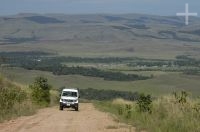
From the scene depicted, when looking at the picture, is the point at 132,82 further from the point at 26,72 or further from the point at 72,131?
the point at 72,131

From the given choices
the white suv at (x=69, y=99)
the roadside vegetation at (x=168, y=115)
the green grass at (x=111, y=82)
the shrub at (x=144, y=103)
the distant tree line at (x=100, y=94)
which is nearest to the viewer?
the roadside vegetation at (x=168, y=115)

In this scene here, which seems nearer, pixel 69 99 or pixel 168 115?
pixel 168 115

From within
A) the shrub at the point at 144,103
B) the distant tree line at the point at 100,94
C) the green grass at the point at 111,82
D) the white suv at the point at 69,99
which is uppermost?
the shrub at the point at 144,103

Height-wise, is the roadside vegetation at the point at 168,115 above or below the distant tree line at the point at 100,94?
above

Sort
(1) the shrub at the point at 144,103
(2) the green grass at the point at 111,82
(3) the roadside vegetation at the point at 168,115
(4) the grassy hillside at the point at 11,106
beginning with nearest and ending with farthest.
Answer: (3) the roadside vegetation at the point at 168,115 → (1) the shrub at the point at 144,103 → (4) the grassy hillside at the point at 11,106 → (2) the green grass at the point at 111,82

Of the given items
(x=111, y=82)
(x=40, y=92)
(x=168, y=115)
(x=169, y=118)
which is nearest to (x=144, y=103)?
(x=168, y=115)

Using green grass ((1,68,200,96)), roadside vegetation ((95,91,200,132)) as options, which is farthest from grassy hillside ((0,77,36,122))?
green grass ((1,68,200,96))

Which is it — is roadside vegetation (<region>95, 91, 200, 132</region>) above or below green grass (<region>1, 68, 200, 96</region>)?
above

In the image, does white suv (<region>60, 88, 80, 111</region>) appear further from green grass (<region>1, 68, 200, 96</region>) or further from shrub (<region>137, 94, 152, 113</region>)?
green grass (<region>1, 68, 200, 96</region>)

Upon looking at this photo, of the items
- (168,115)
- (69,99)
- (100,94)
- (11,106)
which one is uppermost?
(168,115)

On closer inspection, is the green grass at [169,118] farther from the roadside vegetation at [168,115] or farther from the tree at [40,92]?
the tree at [40,92]

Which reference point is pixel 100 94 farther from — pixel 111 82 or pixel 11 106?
pixel 11 106

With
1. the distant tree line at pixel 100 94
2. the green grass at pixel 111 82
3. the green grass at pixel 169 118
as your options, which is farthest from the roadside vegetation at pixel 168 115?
the green grass at pixel 111 82

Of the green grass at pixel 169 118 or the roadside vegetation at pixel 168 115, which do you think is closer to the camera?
the green grass at pixel 169 118
